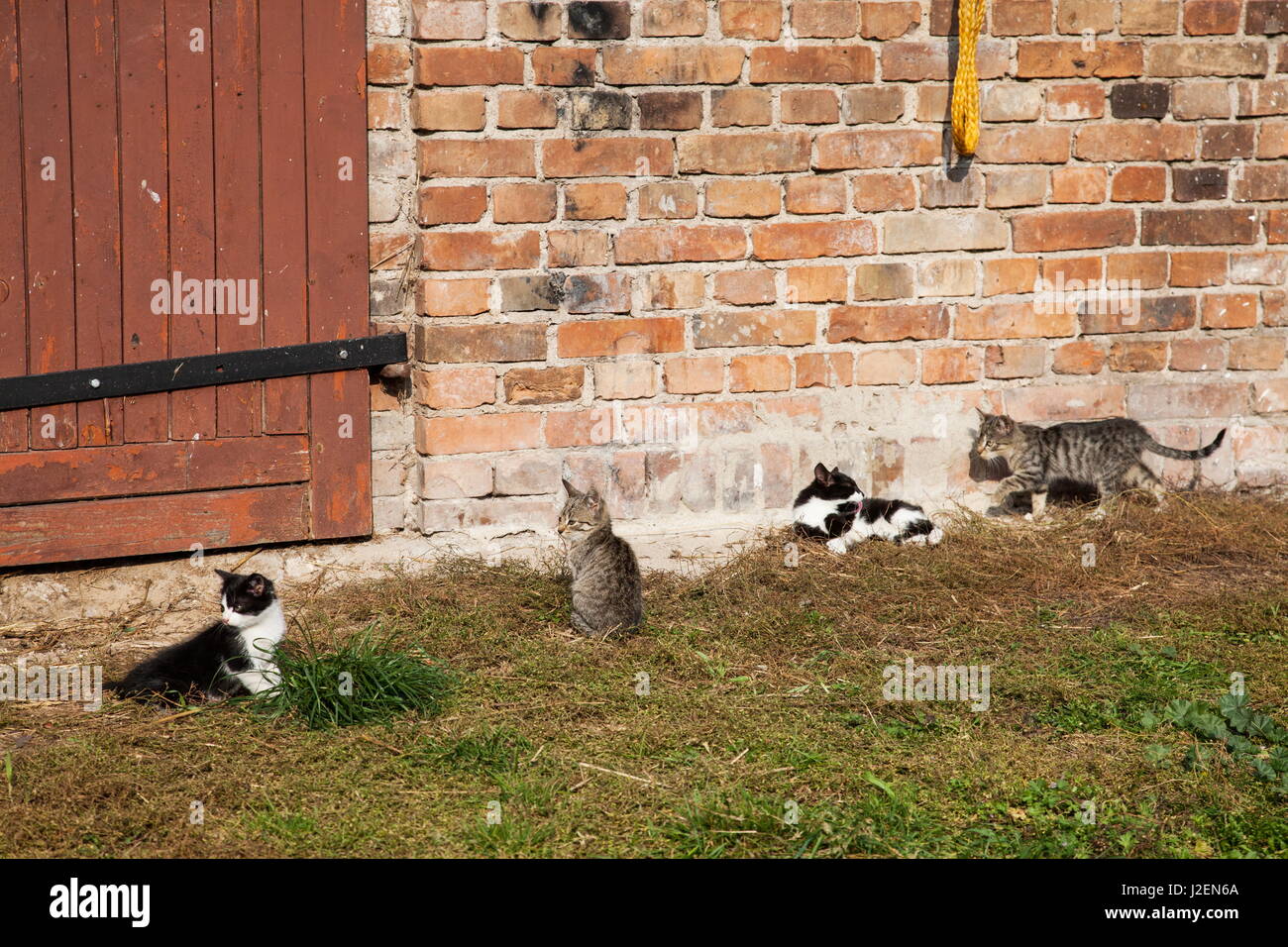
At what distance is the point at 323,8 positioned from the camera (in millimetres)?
5453

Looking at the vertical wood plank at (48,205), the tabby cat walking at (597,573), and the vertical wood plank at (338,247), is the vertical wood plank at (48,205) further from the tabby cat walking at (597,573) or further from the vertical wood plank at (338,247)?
the tabby cat walking at (597,573)

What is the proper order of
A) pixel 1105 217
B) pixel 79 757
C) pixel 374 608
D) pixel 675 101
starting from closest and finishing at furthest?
pixel 79 757 → pixel 374 608 → pixel 675 101 → pixel 1105 217

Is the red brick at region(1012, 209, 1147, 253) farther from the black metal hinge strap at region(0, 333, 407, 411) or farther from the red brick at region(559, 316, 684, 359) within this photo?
the black metal hinge strap at region(0, 333, 407, 411)

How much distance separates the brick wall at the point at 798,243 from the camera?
18.7ft

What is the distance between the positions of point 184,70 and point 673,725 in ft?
10.8

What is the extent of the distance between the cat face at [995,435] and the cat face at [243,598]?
3.43 m

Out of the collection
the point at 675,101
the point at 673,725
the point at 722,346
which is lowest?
the point at 673,725

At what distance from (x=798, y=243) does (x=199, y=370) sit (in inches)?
108

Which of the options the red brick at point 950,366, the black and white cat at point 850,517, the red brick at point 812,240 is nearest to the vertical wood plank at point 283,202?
the red brick at point 812,240

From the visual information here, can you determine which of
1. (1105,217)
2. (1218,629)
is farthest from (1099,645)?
(1105,217)

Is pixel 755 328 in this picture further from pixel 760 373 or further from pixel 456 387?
pixel 456 387

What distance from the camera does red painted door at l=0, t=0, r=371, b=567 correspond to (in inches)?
204

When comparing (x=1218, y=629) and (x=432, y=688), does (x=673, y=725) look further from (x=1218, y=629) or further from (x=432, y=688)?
(x=1218, y=629)

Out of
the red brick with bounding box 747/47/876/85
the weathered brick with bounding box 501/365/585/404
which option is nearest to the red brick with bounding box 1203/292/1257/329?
the red brick with bounding box 747/47/876/85
